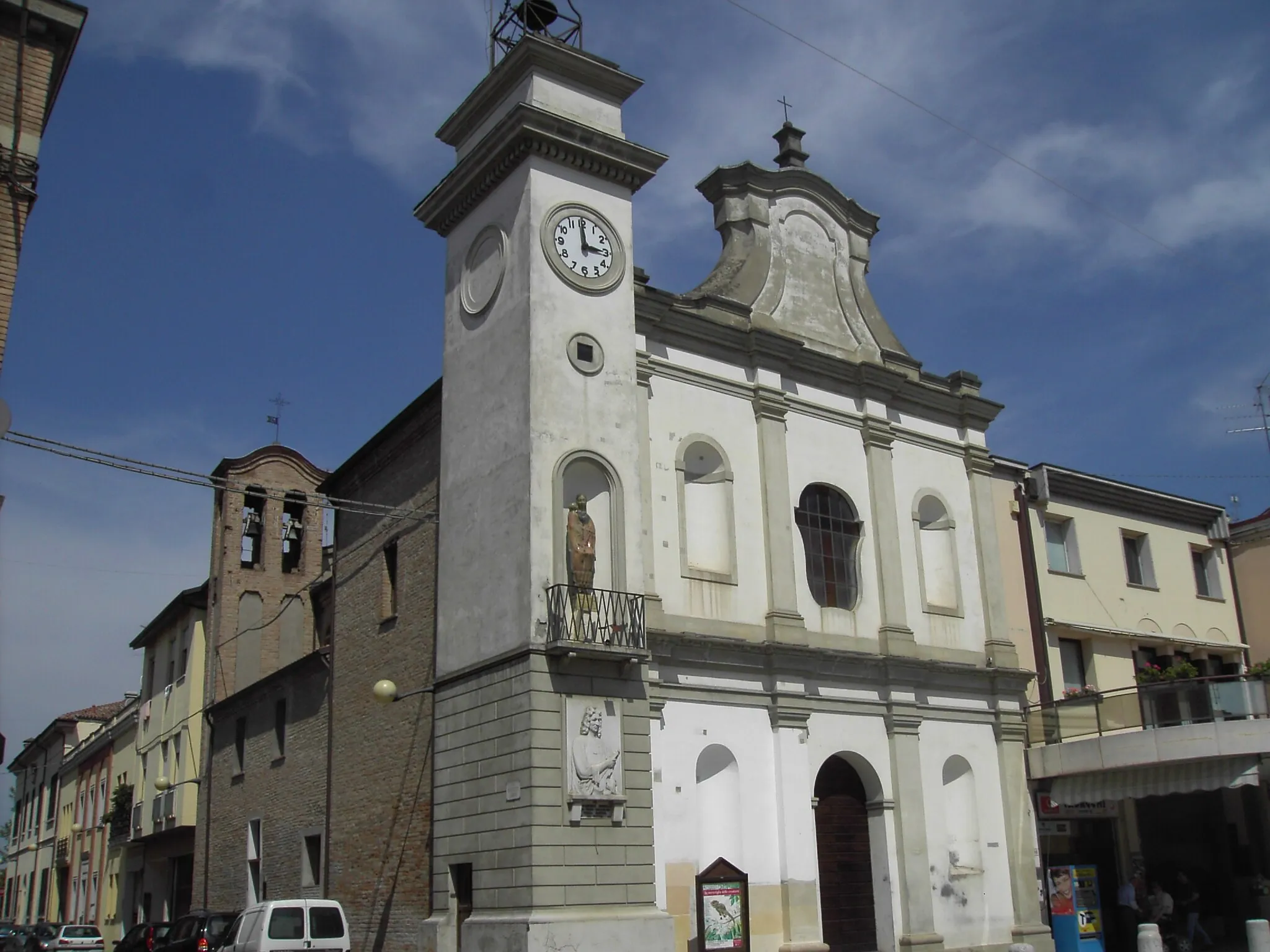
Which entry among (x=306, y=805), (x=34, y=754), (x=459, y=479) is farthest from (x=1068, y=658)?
(x=34, y=754)

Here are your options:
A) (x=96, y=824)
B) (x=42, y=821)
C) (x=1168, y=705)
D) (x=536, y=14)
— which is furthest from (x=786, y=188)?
(x=42, y=821)

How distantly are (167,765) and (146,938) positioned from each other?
1378cm

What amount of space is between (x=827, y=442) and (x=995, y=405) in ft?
16.4

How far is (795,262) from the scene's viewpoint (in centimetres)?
2428

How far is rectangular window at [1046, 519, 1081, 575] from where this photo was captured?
1053 inches

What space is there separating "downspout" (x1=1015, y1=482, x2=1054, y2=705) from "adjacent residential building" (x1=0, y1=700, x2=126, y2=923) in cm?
4157

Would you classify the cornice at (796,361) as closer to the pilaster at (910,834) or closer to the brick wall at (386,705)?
the brick wall at (386,705)

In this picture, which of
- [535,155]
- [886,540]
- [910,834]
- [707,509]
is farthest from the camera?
[886,540]

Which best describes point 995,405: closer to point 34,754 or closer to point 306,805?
point 306,805

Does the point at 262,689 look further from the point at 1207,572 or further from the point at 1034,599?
the point at 1207,572

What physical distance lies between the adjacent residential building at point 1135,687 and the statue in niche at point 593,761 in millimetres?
10464

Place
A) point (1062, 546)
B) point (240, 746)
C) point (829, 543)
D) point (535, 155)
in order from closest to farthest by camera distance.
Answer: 1. point (535, 155)
2. point (829, 543)
3. point (1062, 546)
4. point (240, 746)

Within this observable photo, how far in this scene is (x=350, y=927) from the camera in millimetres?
21734

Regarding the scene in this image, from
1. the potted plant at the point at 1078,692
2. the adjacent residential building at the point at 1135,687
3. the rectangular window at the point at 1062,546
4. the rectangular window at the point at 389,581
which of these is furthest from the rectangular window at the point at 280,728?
the rectangular window at the point at 1062,546
